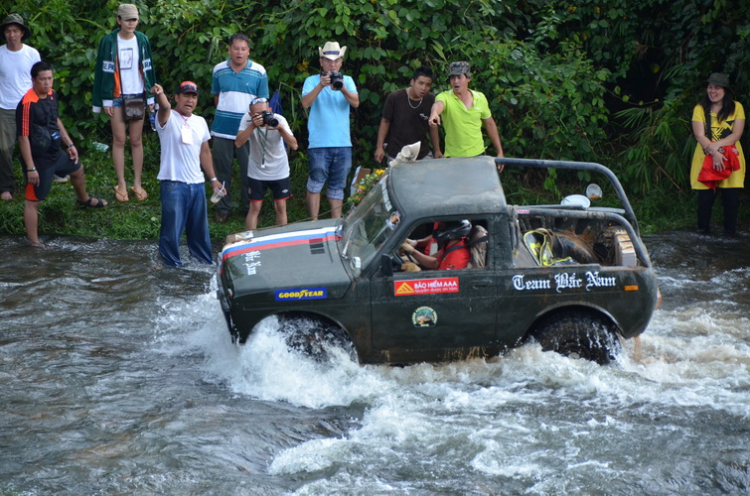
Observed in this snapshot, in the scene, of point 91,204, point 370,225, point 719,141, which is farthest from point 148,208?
point 719,141

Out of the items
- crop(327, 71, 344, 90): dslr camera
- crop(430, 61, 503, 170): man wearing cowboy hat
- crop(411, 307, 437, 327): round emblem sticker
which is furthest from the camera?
crop(430, 61, 503, 170): man wearing cowboy hat

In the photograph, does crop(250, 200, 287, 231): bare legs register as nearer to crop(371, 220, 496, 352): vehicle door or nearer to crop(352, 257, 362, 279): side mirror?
crop(352, 257, 362, 279): side mirror

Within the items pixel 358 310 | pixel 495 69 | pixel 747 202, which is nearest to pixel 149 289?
pixel 358 310

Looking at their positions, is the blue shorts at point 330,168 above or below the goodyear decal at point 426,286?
above

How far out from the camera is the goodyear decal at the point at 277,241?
7.56 m

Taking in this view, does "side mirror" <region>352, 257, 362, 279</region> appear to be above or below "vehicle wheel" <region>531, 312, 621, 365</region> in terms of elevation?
above

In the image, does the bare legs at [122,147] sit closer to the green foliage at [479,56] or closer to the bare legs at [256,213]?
the green foliage at [479,56]

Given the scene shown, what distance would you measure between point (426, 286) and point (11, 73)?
22.2 feet

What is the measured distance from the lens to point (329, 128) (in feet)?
35.1

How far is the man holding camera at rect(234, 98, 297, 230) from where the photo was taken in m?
9.77

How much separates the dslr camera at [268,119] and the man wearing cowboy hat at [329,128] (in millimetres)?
875

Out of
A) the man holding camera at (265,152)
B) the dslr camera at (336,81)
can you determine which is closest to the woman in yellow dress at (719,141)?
the dslr camera at (336,81)

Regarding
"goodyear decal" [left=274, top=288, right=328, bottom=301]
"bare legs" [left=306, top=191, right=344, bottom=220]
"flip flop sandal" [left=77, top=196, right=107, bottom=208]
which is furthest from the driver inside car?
"flip flop sandal" [left=77, top=196, right=107, bottom=208]

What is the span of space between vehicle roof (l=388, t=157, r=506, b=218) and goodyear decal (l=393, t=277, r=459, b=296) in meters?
0.51
